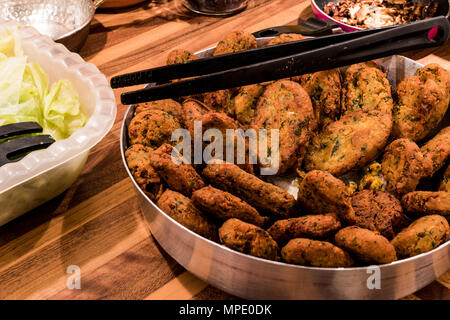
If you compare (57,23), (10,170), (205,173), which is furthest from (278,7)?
(10,170)

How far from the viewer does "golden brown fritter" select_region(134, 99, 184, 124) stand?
0.86 metres

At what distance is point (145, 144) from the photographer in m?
0.82

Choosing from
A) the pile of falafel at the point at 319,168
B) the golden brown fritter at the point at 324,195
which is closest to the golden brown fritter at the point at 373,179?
the pile of falafel at the point at 319,168

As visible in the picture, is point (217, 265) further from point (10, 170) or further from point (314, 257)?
point (10, 170)

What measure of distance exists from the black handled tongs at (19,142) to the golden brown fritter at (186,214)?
266mm

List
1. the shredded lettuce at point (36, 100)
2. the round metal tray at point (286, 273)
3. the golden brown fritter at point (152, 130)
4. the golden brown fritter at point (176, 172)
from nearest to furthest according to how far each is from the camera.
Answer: the round metal tray at point (286, 273) < the golden brown fritter at point (176, 172) < the golden brown fritter at point (152, 130) < the shredded lettuce at point (36, 100)

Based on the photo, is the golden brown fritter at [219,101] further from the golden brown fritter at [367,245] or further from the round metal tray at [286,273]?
the golden brown fritter at [367,245]

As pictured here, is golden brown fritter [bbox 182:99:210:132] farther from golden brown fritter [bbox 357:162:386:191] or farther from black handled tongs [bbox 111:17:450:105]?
golden brown fritter [bbox 357:162:386:191]

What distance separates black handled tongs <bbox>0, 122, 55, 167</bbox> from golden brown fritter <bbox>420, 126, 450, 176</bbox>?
0.68 metres

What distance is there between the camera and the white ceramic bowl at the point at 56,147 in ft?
2.41

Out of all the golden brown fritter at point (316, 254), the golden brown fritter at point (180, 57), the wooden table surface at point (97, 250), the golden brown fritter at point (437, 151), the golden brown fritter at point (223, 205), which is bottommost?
the wooden table surface at point (97, 250)

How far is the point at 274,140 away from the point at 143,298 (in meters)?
0.35

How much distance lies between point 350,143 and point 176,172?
0.32 m

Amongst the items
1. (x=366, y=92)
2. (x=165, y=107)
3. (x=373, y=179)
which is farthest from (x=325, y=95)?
(x=165, y=107)
